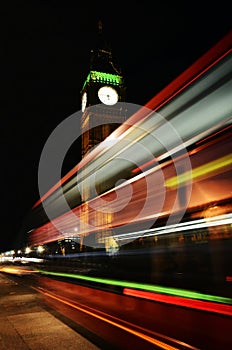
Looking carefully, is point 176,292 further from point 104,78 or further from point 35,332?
point 104,78

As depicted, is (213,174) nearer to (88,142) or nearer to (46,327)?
(46,327)

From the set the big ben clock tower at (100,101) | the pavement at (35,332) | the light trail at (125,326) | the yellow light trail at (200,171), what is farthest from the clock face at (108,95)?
the pavement at (35,332)

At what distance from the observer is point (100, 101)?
222 feet

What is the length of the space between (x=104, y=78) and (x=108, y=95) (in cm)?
410

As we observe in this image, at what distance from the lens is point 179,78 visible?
24.3 feet

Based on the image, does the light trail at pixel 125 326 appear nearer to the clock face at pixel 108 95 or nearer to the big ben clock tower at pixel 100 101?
the big ben clock tower at pixel 100 101

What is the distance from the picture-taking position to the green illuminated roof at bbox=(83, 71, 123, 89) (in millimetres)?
68188

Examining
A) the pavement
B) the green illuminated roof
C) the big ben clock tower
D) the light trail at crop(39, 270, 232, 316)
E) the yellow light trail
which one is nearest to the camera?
the pavement

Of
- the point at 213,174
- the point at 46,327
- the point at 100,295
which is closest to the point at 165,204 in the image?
the point at 213,174

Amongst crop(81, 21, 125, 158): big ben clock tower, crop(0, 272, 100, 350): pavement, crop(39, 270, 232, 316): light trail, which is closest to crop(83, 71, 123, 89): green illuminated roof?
crop(81, 21, 125, 158): big ben clock tower

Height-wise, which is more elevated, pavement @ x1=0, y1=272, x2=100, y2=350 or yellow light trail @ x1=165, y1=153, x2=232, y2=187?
yellow light trail @ x1=165, y1=153, x2=232, y2=187

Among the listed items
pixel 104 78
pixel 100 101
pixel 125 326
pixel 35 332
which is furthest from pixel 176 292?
pixel 104 78

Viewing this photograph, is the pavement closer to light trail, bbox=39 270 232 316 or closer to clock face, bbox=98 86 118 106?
light trail, bbox=39 270 232 316

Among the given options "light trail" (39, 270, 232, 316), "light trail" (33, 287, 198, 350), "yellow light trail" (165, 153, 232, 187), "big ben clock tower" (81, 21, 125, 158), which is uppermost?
"big ben clock tower" (81, 21, 125, 158)
